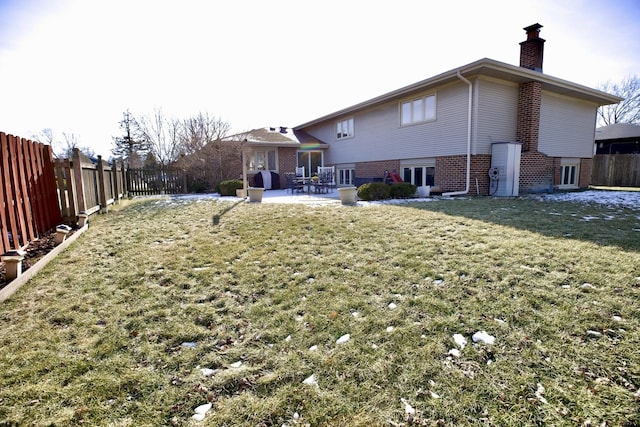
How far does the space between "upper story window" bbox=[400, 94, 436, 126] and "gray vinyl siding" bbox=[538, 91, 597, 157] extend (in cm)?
451

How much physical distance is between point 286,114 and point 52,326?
28663 millimetres

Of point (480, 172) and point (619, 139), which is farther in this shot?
point (619, 139)

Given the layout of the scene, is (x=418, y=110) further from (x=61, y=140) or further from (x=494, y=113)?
(x=61, y=140)

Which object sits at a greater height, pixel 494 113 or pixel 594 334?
pixel 494 113

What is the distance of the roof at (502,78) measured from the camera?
32.4 ft

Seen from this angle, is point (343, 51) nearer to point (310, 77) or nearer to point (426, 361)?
point (310, 77)

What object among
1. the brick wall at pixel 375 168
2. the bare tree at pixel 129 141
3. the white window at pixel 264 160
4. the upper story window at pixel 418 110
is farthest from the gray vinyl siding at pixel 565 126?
the bare tree at pixel 129 141

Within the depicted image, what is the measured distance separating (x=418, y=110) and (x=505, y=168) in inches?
162

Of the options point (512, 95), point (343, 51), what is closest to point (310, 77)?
point (343, 51)

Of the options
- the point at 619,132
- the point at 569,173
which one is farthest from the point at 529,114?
the point at 619,132

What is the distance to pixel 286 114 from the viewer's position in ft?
96.6

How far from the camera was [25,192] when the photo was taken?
4480 mm

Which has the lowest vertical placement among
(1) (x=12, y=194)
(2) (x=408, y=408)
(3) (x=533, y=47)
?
(2) (x=408, y=408)

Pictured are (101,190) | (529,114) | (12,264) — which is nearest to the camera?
(12,264)
